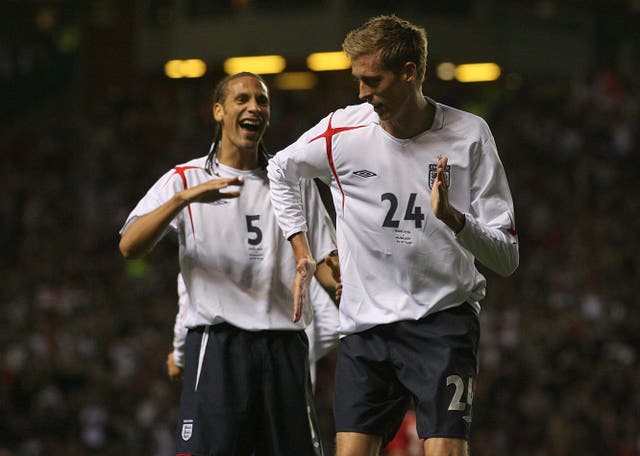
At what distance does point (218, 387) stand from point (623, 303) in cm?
1028

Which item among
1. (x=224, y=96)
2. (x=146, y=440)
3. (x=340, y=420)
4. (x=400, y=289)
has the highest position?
(x=224, y=96)

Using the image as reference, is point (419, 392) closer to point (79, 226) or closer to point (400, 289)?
point (400, 289)

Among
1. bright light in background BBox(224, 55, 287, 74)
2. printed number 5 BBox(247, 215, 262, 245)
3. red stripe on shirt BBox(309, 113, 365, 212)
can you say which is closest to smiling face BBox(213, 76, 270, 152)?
printed number 5 BBox(247, 215, 262, 245)

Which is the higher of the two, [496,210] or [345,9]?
[345,9]

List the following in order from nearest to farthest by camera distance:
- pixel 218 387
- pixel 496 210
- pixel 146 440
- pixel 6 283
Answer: pixel 496 210, pixel 218 387, pixel 146 440, pixel 6 283

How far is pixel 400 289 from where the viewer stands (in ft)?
15.2

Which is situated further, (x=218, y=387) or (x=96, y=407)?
→ (x=96, y=407)

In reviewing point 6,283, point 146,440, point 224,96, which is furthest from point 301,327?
point 6,283

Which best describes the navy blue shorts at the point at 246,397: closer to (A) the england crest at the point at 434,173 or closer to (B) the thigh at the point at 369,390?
(B) the thigh at the point at 369,390

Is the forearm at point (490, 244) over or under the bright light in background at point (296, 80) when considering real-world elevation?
under

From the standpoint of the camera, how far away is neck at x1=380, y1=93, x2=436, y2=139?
4.61m

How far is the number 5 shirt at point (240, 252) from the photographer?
5.24 m

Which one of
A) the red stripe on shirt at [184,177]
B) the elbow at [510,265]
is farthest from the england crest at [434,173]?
the red stripe on shirt at [184,177]

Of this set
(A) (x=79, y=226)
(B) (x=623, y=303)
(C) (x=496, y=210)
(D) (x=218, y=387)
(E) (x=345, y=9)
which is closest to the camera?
(C) (x=496, y=210)
